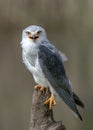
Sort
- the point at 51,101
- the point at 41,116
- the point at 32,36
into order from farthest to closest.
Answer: the point at 32,36 < the point at 51,101 < the point at 41,116

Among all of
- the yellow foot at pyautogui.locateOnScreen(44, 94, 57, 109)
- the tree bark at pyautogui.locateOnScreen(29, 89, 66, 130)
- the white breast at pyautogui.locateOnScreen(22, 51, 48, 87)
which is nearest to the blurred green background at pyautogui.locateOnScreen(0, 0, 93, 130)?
the white breast at pyautogui.locateOnScreen(22, 51, 48, 87)

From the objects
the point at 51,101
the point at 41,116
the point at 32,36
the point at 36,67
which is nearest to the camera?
the point at 41,116

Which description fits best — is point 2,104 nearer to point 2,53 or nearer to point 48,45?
point 2,53

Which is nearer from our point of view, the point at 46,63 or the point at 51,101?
the point at 51,101

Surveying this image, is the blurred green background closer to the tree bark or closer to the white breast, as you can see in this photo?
the white breast

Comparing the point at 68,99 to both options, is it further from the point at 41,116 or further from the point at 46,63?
the point at 41,116

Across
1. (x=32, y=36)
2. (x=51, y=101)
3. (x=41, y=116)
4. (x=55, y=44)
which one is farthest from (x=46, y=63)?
(x=55, y=44)

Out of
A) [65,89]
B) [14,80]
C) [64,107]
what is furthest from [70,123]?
[65,89]

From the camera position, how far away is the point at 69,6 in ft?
29.6

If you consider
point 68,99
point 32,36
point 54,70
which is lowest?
point 68,99

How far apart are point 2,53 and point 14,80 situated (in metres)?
0.31

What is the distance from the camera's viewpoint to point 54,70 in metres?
5.93

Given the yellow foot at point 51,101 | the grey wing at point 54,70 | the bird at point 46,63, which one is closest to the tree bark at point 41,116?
the yellow foot at point 51,101

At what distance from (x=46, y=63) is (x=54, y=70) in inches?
2.8
